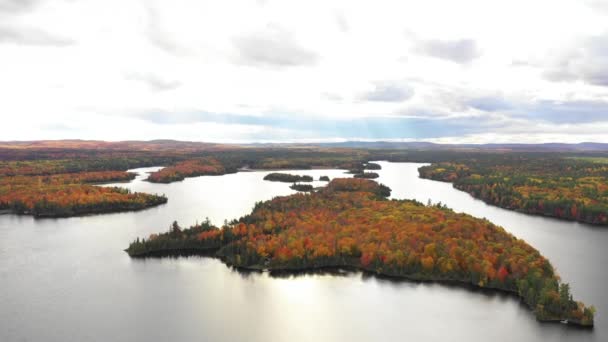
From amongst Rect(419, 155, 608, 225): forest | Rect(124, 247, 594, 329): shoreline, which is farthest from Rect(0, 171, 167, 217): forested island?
Rect(419, 155, 608, 225): forest

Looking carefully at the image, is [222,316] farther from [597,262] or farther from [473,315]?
[597,262]

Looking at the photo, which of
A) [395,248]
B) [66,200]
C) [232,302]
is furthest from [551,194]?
[66,200]

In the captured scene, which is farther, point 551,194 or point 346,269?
point 551,194

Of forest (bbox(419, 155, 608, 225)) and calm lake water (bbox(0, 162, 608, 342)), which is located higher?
forest (bbox(419, 155, 608, 225))

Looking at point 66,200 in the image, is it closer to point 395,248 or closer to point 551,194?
point 395,248

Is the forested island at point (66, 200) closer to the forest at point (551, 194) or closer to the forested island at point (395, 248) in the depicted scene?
the forested island at point (395, 248)

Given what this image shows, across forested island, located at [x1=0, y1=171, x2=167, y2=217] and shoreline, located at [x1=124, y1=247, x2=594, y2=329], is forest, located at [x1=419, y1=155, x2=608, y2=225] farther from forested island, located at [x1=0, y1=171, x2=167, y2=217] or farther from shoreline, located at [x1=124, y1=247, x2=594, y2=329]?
forested island, located at [x1=0, y1=171, x2=167, y2=217]
